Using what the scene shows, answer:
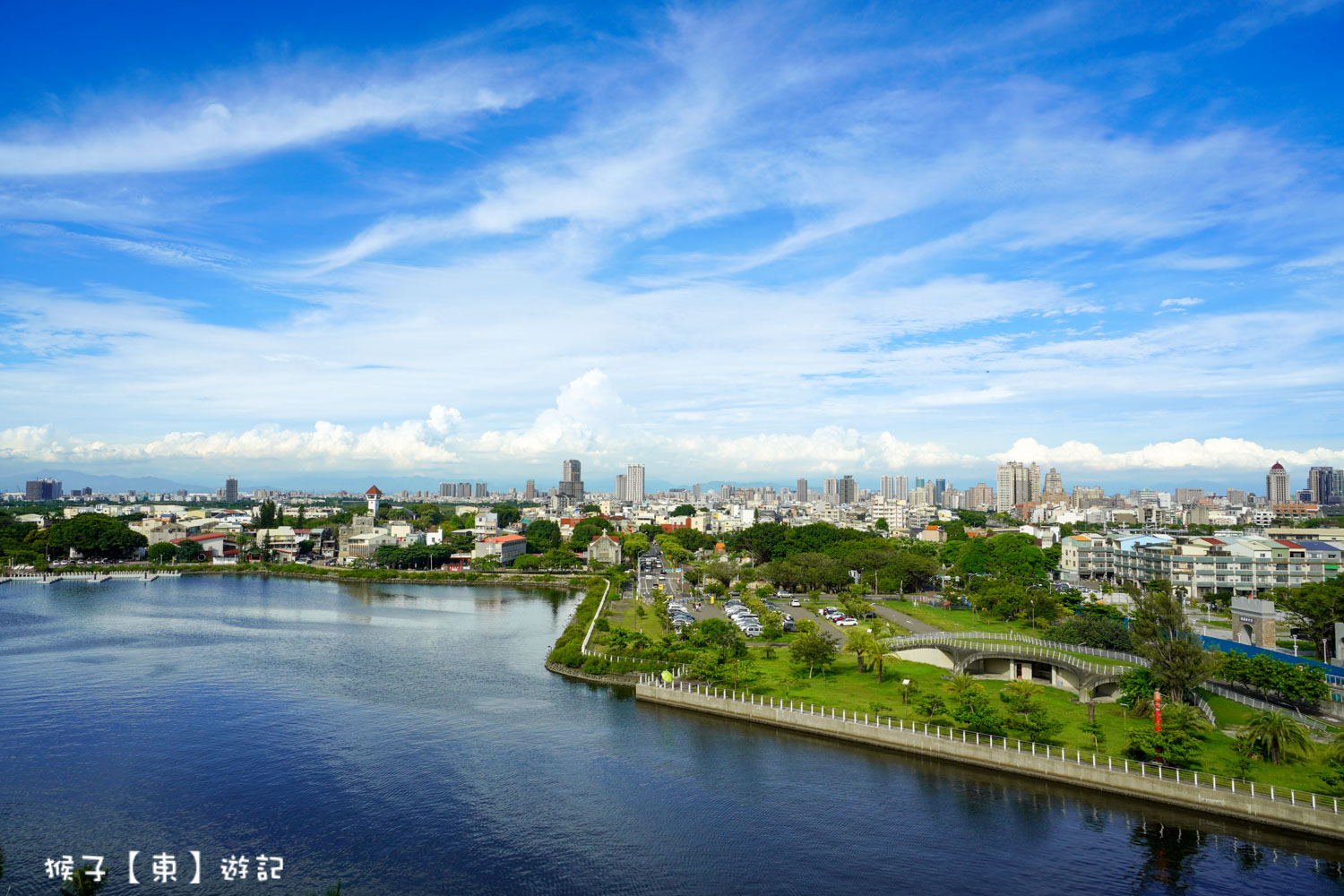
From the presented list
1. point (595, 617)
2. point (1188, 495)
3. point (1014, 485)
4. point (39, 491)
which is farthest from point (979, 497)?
point (39, 491)

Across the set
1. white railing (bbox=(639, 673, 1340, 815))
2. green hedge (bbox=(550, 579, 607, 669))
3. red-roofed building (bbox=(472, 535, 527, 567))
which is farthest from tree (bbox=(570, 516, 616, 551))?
white railing (bbox=(639, 673, 1340, 815))

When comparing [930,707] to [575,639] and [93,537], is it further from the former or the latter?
[93,537]

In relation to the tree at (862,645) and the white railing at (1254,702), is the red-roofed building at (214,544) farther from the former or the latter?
the white railing at (1254,702)

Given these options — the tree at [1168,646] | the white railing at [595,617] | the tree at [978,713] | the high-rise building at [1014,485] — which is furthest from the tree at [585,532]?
the high-rise building at [1014,485]

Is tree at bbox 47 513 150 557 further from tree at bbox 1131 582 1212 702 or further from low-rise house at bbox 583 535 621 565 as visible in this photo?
tree at bbox 1131 582 1212 702

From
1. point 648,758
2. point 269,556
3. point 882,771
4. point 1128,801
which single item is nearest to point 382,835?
point 648,758
